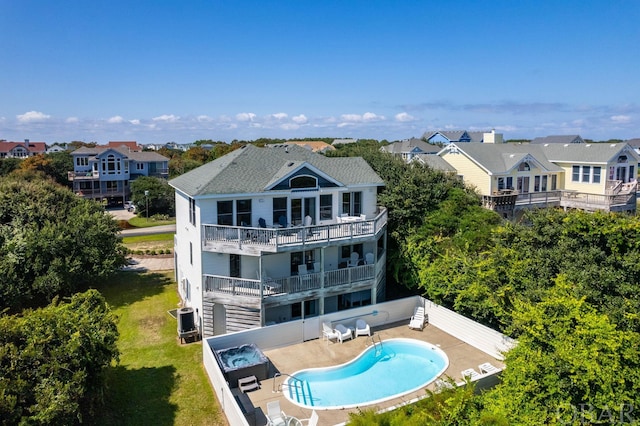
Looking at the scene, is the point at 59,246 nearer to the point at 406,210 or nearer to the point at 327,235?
the point at 327,235

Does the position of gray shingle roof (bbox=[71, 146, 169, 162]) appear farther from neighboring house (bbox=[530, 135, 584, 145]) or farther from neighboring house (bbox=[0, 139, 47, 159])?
neighboring house (bbox=[530, 135, 584, 145])

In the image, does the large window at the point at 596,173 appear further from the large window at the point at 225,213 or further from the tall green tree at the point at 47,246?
the tall green tree at the point at 47,246

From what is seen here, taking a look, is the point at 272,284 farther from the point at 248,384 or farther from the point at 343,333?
the point at 248,384

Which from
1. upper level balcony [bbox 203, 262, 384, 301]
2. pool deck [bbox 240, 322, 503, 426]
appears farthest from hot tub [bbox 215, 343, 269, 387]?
upper level balcony [bbox 203, 262, 384, 301]

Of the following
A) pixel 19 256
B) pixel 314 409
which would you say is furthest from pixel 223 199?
pixel 19 256

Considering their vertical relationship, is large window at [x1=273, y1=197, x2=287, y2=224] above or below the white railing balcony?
above

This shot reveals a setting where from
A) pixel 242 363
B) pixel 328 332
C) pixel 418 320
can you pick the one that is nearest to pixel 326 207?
pixel 328 332
